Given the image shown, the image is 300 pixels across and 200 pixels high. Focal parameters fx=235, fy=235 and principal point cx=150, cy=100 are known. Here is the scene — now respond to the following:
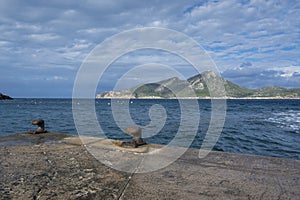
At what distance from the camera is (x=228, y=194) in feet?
9.79

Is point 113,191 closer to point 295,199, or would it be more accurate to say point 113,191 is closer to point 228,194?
point 228,194

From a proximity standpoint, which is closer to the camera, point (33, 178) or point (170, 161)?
point (33, 178)

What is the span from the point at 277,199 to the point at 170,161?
2.06 m

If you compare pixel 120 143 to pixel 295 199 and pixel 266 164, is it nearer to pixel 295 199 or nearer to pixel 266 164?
pixel 266 164

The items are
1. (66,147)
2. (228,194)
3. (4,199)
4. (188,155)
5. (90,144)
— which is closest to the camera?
(4,199)

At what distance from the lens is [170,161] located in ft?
15.0

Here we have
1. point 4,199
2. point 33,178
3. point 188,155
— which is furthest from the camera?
point 188,155

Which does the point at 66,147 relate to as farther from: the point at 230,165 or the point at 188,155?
the point at 230,165

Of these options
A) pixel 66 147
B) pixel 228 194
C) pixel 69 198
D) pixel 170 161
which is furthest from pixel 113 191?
pixel 66 147

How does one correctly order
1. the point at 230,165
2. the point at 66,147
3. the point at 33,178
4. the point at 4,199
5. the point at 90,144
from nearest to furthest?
the point at 4,199
the point at 33,178
the point at 230,165
the point at 66,147
the point at 90,144

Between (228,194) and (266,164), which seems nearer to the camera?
(228,194)

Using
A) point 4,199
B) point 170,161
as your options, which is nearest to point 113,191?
point 4,199

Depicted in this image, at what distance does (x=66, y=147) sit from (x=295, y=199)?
471 cm

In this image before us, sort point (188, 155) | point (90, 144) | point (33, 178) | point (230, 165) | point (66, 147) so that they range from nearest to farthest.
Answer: point (33, 178) → point (230, 165) → point (188, 155) → point (66, 147) → point (90, 144)
